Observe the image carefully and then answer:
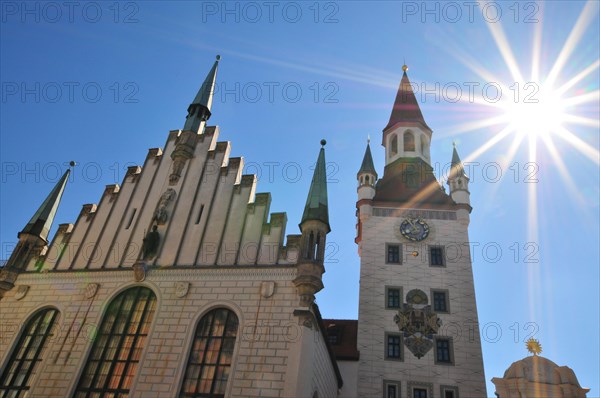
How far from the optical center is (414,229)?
102ft

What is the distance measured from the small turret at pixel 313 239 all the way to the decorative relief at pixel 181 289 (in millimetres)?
4161

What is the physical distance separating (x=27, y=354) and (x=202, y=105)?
13329 millimetres

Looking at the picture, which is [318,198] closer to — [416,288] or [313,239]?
[313,239]

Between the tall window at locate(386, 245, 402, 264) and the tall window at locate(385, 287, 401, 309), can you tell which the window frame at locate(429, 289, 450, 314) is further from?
the tall window at locate(386, 245, 402, 264)

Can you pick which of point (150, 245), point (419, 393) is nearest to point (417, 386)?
point (419, 393)

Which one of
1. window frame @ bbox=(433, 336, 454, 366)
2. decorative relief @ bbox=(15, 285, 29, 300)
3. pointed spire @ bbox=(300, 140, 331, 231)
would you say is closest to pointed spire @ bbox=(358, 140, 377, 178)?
window frame @ bbox=(433, 336, 454, 366)

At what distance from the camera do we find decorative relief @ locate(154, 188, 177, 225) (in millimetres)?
19453

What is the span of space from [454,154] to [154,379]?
2917 cm

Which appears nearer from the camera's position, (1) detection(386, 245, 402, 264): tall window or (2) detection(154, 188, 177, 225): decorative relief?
(2) detection(154, 188, 177, 225): decorative relief

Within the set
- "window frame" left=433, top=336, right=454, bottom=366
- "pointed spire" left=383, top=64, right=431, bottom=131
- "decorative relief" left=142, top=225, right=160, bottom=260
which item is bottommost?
"decorative relief" left=142, top=225, right=160, bottom=260

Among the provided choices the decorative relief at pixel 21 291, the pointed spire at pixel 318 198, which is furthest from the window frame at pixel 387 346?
the decorative relief at pixel 21 291

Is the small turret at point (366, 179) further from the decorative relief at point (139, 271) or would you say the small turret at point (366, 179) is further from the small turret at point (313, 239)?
the decorative relief at point (139, 271)

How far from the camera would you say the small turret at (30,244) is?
19594 mm

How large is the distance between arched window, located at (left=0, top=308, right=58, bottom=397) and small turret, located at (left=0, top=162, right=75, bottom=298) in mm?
2499
